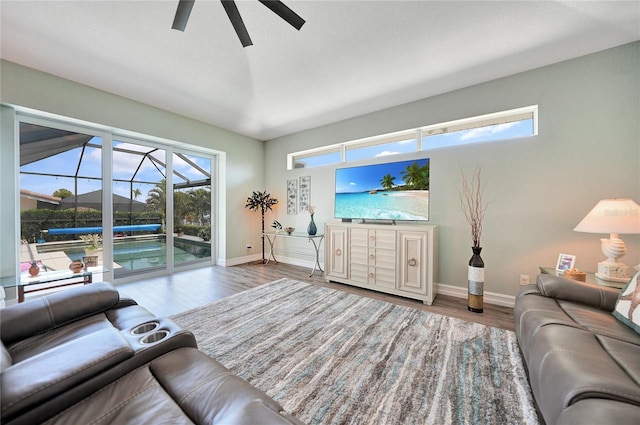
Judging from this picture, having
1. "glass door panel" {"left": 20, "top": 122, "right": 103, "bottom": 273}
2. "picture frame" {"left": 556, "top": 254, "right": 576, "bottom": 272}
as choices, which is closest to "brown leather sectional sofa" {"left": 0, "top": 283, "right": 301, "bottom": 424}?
"glass door panel" {"left": 20, "top": 122, "right": 103, "bottom": 273}

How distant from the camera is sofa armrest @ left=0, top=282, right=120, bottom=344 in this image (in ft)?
3.70

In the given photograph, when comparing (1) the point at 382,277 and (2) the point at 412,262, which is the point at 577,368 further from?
(1) the point at 382,277

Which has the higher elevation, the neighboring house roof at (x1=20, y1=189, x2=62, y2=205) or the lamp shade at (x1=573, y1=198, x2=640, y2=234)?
the neighboring house roof at (x1=20, y1=189, x2=62, y2=205)

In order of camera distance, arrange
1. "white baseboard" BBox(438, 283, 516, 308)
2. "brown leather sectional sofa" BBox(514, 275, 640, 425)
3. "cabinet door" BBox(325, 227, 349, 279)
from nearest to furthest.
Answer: "brown leather sectional sofa" BBox(514, 275, 640, 425) < "white baseboard" BBox(438, 283, 516, 308) < "cabinet door" BBox(325, 227, 349, 279)

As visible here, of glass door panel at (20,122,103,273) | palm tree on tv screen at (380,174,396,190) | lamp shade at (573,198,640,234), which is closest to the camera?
lamp shade at (573,198,640,234)

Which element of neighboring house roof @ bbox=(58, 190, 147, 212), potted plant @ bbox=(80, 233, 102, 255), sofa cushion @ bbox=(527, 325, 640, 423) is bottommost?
sofa cushion @ bbox=(527, 325, 640, 423)

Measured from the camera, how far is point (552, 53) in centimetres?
235

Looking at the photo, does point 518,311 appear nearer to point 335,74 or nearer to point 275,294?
point 275,294

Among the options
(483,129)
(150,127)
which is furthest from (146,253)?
(483,129)

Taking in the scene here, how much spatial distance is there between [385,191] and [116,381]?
3.21 meters

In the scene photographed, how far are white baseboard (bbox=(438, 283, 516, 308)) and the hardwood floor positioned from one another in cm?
7

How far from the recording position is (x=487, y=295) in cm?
283

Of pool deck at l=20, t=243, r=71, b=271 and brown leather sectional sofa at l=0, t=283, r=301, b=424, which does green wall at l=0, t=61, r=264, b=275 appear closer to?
pool deck at l=20, t=243, r=71, b=271

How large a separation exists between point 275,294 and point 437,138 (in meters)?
3.09
